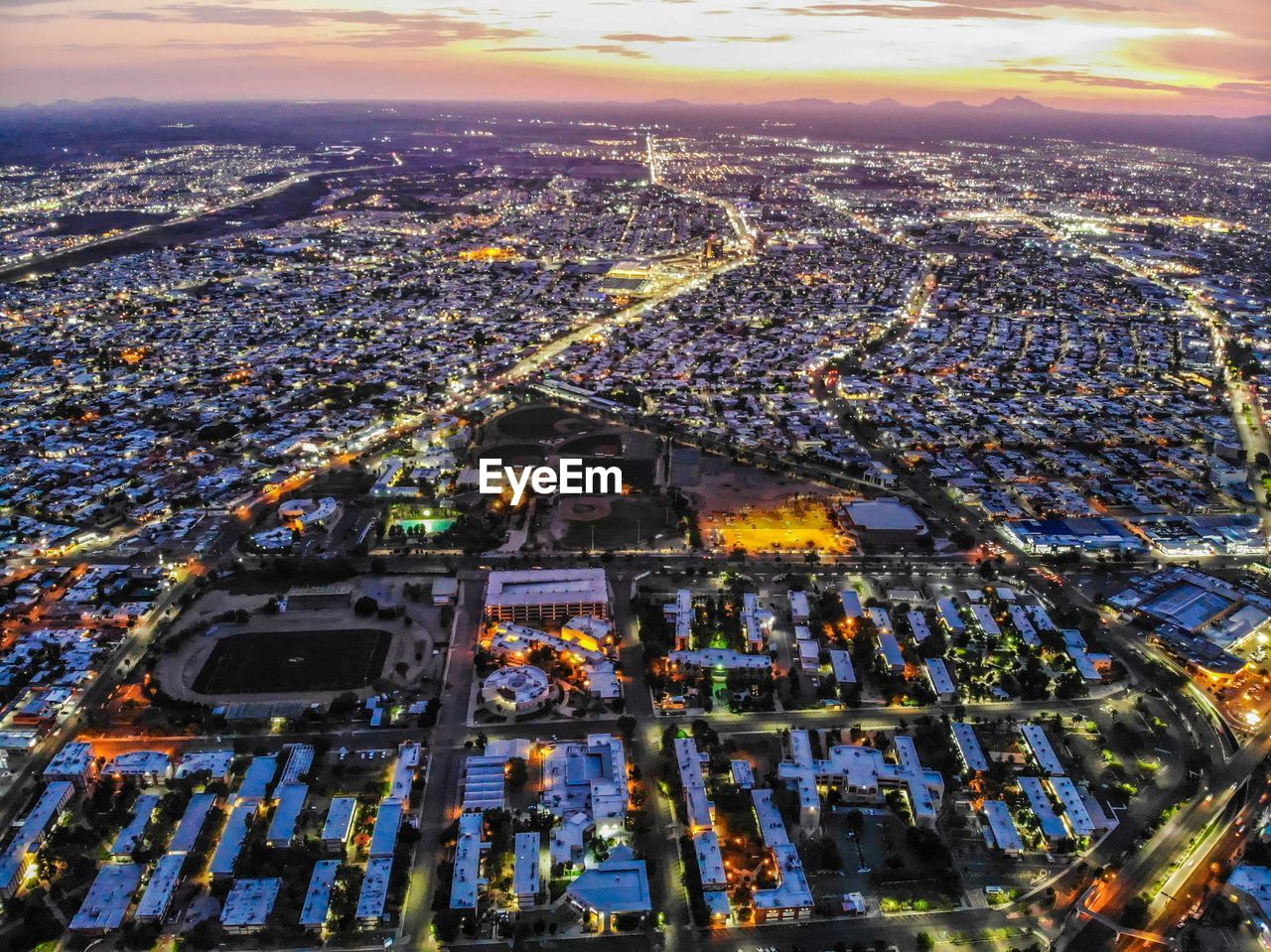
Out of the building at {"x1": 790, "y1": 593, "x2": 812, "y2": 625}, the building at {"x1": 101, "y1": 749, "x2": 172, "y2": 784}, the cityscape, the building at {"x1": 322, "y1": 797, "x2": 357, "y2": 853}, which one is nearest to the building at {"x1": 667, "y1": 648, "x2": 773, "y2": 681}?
the cityscape

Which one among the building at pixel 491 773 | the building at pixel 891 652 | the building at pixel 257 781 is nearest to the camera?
the building at pixel 491 773

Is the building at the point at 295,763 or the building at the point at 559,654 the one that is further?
the building at the point at 559,654

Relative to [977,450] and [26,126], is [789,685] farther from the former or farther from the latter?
[26,126]

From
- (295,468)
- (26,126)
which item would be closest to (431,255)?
(295,468)

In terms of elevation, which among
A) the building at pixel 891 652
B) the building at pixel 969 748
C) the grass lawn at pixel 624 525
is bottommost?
the building at pixel 969 748

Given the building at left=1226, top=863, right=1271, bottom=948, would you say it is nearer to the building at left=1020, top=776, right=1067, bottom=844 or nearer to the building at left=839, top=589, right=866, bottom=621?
the building at left=1020, top=776, right=1067, bottom=844

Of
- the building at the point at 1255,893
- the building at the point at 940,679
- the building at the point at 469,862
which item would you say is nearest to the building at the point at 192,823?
the building at the point at 469,862

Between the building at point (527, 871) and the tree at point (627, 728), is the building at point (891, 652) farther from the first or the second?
the building at point (527, 871)
